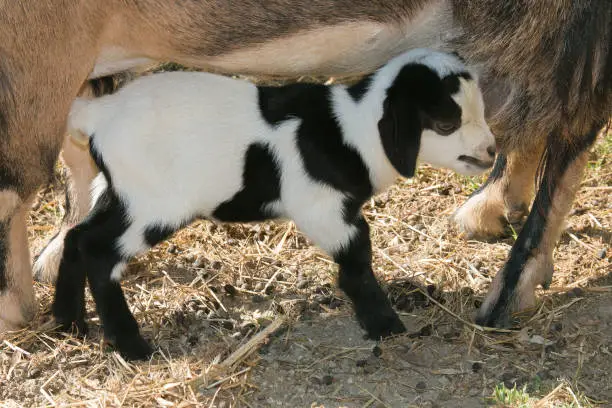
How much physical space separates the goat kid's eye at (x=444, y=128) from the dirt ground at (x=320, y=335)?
896 mm

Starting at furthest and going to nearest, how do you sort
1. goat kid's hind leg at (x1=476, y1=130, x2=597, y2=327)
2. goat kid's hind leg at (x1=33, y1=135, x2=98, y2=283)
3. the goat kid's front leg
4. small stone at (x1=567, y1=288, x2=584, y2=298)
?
goat kid's hind leg at (x1=33, y1=135, x2=98, y2=283) < small stone at (x1=567, y1=288, x2=584, y2=298) < goat kid's hind leg at (x1=476, y1=130, x2=597, y2=327) < the goat kid's front leg

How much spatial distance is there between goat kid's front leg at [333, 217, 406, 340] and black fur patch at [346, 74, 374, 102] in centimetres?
47

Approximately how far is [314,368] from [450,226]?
1.40 m

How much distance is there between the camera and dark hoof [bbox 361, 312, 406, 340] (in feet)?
12.5

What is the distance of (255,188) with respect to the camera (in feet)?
11.4

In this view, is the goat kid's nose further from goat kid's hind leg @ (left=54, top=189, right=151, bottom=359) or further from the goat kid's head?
goat kid's hind leg @ (left=54, top=189, right=151, bottom=359)

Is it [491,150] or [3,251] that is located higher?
[491,150]

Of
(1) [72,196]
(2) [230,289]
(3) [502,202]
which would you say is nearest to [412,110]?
(2) [230,289]

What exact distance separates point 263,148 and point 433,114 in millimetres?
A: 621

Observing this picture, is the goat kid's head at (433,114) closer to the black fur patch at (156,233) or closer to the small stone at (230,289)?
the black fur patch at (156,233)

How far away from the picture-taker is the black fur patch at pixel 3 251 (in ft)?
12.6

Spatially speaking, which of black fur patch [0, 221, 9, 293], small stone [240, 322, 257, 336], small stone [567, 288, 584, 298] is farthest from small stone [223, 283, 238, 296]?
small stone [567, 288, 584, 298]

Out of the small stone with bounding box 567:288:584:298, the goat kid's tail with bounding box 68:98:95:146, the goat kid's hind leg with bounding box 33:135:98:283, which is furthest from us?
the goat kid's hind leg with bounding box 33:135:98:283

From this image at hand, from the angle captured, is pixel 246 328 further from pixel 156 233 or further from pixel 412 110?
pixel 412 110
